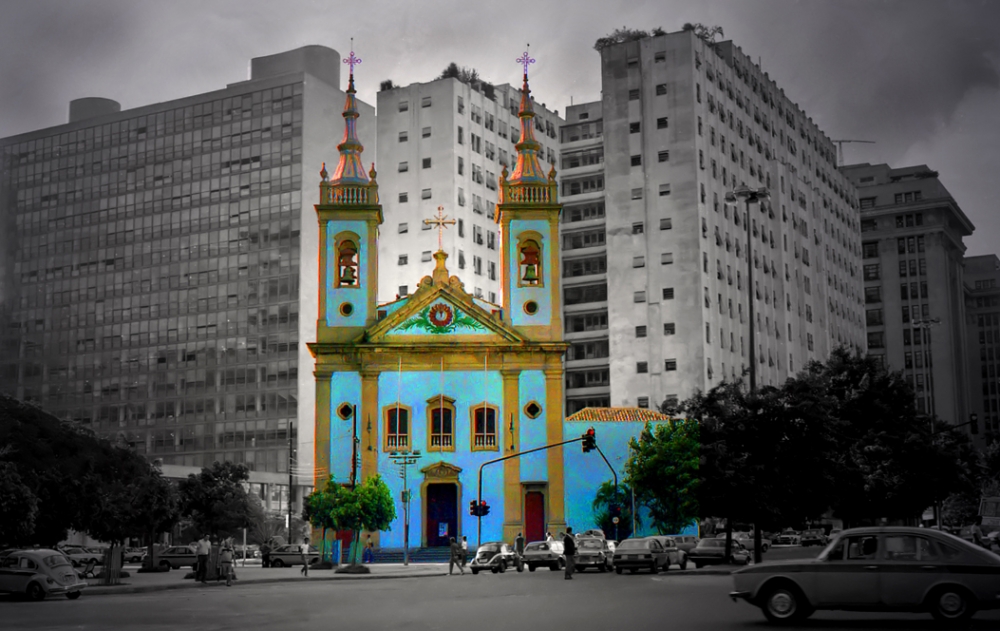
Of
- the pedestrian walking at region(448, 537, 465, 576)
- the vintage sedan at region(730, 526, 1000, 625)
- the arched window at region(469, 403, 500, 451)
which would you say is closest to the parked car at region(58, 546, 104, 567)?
the pedestrian walking at region(448, 537, 465, 576)

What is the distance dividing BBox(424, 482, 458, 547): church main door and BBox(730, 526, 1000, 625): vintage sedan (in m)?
45.9

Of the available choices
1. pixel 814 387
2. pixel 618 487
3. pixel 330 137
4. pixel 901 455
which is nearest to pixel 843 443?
pixel 901 455

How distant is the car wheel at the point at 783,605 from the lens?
61.8ft

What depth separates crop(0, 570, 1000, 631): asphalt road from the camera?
19.1 meters

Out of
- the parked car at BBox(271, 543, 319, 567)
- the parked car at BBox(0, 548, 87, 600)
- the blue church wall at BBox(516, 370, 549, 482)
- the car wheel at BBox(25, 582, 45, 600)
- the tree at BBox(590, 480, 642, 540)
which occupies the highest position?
the blue church wall at BBox(516, 370, 549, 482)

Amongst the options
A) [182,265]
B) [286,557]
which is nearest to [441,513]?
[286,557]

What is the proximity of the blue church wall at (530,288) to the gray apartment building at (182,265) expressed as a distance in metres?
50.0

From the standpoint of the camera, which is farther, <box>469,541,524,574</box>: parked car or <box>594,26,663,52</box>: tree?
<box>594,26,663,52</box>: tree

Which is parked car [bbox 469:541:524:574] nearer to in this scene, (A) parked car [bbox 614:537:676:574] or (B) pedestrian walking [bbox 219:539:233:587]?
(A) parked car [bbox 614:537:676:574]

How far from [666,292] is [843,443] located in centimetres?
4354

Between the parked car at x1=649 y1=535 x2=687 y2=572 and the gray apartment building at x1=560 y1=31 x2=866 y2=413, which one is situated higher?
the gray apartment building at x1=560 y1=31 x2=866 y2=413

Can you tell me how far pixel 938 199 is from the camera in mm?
147250

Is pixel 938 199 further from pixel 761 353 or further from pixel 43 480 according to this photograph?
pixel 43 480

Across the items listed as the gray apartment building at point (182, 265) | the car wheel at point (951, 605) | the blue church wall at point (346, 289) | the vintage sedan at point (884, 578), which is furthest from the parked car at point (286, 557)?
the car wheel at point (951, 605)
